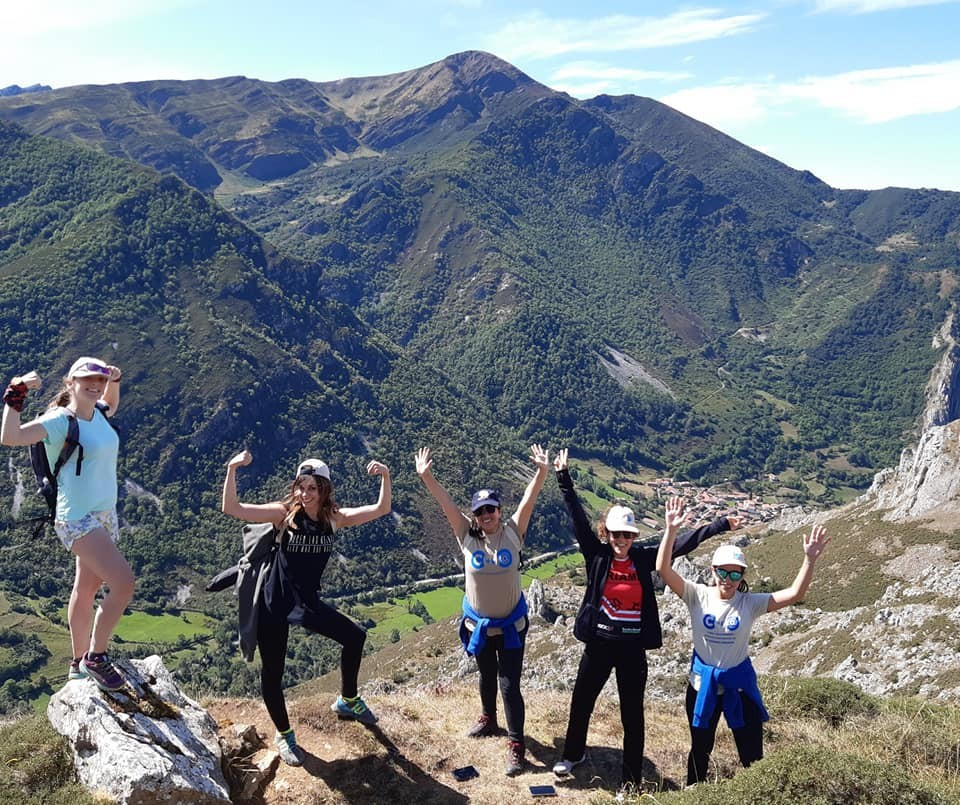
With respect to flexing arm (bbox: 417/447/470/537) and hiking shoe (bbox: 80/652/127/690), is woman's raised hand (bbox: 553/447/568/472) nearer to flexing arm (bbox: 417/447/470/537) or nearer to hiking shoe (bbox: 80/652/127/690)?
flexing arm (bbox: 417/447/470/537)

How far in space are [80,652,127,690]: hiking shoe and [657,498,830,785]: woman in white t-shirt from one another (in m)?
6.41

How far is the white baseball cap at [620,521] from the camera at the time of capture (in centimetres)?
838

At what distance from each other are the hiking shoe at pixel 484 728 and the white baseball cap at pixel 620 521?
3848mm

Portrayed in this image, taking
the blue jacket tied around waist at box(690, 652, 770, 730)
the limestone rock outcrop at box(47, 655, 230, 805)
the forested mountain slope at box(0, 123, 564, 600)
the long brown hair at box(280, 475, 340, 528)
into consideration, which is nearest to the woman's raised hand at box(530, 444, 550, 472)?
the long brown hair at box(280, 475, 340, 528)

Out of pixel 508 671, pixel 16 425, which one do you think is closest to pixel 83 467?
pixel 16 425

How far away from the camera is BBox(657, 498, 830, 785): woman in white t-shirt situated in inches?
318

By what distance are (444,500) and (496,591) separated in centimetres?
135

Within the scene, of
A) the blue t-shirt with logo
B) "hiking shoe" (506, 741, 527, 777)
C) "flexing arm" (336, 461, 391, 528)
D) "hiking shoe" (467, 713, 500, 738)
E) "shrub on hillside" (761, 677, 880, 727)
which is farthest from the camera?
"shrub on hillside" (761, 677, 880, 727)

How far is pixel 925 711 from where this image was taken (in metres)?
11.5

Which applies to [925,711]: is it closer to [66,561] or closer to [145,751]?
[145,751]

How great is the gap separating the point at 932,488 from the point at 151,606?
112 meters

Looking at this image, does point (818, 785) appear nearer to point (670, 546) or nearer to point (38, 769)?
point (670, 546)

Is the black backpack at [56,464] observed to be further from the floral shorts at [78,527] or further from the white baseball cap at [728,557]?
the white baseball cap at [728,557]

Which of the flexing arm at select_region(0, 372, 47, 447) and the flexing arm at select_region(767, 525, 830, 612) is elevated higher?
the flexing arm at select_region(0, 372, 47, 447)
